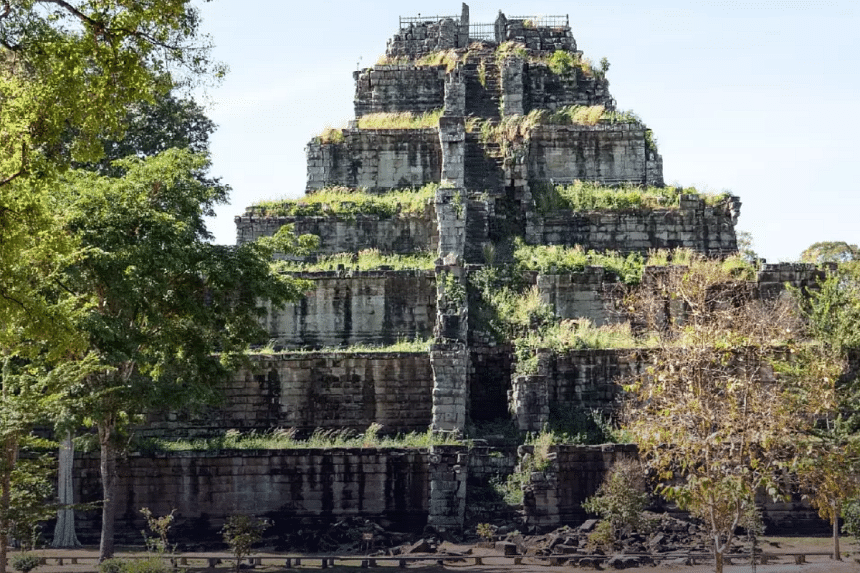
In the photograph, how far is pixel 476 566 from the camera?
30.0 metres

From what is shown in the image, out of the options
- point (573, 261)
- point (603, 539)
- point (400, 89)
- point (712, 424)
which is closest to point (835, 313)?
point (573, 261)

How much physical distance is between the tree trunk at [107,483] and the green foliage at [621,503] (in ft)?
36.1

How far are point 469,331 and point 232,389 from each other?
6.71 metres

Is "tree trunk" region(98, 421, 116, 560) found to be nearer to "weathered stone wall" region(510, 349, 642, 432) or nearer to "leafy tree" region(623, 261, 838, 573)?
"weathered stone wall" region(510, 349, 642, 432)

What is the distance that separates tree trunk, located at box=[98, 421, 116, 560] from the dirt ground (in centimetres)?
54

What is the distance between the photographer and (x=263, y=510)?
34781 mm

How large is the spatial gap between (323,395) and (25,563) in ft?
36.7

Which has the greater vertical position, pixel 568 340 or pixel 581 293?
pixel 581 293

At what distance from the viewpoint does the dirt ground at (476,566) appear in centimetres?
2923

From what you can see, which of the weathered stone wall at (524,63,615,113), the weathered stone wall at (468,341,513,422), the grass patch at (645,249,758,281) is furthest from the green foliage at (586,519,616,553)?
the weathered stone wall at (524,63,615,113)

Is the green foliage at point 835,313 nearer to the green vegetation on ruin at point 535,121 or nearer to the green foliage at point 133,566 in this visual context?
the green vegetation on ruin at point 535,121

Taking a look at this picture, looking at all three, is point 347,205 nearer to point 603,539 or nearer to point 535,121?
point 535,121

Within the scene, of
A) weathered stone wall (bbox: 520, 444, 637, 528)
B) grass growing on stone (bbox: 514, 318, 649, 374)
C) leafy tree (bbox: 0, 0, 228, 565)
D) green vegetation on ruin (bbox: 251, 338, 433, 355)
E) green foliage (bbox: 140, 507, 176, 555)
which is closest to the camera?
leafy tree (bbox: 0, 0, 228, 565)

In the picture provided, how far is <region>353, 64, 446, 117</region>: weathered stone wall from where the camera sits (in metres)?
47.4
